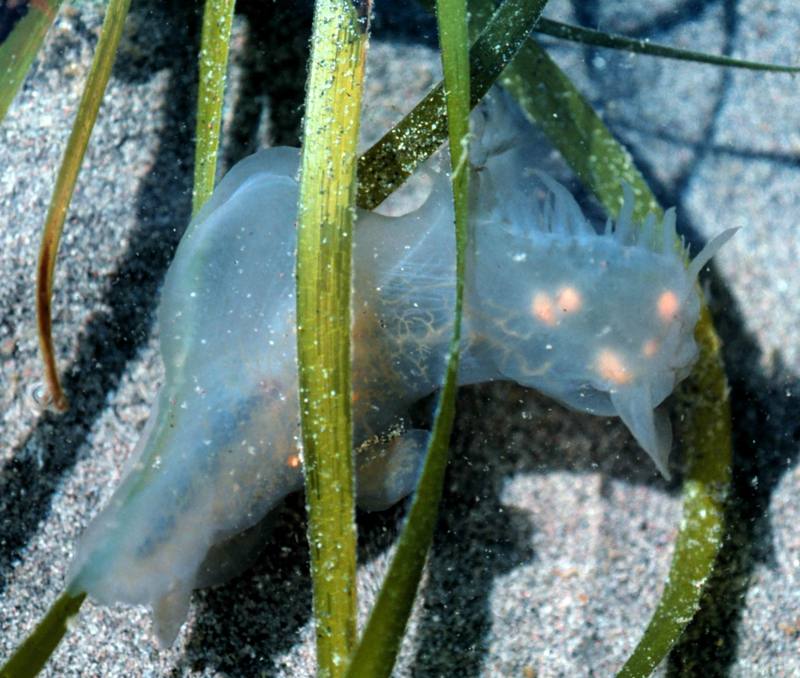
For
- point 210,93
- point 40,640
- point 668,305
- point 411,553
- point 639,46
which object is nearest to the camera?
point 411,553

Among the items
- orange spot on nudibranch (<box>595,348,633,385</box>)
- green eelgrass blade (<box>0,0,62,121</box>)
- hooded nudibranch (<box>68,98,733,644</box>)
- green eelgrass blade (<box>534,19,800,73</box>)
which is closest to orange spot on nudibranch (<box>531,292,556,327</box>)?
hooded nudibranch (<box>68,98,733,644</box>)

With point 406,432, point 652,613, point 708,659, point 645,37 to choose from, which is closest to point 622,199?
point 645,37

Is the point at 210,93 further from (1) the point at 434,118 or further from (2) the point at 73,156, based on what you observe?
(1) the point at 434,118

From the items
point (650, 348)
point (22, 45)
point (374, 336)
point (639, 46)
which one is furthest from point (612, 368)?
point (22, 45)

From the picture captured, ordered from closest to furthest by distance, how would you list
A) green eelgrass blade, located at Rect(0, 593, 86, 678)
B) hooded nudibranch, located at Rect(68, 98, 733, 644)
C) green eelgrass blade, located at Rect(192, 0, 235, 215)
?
green eelgrass blade, located at Rect(0, 593, 86, 678), hooded nudibranch, located at Rect(68, 98, 733, 644), green eelgrass blade, located at Rect(192, 0, 235, 215)

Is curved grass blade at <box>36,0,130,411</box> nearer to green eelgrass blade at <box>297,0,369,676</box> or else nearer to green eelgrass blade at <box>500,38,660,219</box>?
green eelgrass blade at <box>297,0,369,676</box>

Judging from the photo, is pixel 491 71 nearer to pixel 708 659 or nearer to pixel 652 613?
pixel 652 613
